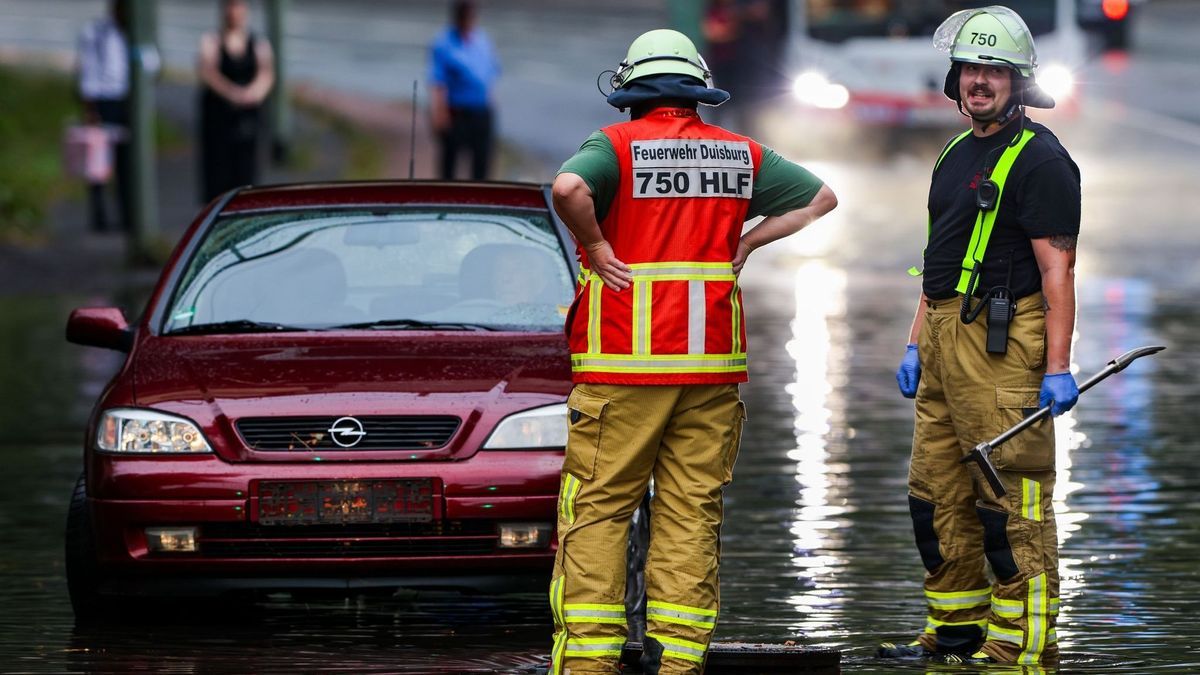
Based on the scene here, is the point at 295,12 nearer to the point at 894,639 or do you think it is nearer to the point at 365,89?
the point at 365,89

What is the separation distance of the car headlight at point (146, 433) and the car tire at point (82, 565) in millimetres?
219

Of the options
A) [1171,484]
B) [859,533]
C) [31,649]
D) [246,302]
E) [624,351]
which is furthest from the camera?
[1171,484]

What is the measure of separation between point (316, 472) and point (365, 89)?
26.0 meters

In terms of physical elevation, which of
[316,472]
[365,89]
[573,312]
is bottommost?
[316,472]

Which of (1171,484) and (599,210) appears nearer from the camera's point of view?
(599,210)

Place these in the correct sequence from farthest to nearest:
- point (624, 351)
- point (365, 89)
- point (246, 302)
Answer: point (365, 89)
point (246, 302)
point (624, 351)

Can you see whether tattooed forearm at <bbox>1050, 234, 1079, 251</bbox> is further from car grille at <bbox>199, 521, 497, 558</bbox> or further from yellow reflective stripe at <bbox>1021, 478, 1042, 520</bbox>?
car grille at <bbox>199, 521, 497, 558</bbox>

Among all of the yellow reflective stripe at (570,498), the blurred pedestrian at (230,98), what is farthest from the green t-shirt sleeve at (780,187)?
the blurred pedestrian at (230,98)

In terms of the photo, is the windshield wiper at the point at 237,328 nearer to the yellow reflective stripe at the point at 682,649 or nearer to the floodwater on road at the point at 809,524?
the floodwater on road at the point at 809,524

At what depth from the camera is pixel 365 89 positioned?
3262 centimetres

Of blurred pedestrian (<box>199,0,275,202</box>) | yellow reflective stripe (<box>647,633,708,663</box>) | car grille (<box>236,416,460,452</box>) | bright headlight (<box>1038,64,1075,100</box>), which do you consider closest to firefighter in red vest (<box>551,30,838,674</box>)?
yellow reflective stripe (<box>647,633,708,663</box>)

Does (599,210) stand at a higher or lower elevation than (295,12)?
lower

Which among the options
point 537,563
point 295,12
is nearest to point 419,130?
point 295,12

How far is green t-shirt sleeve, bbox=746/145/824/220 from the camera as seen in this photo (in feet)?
20.5
